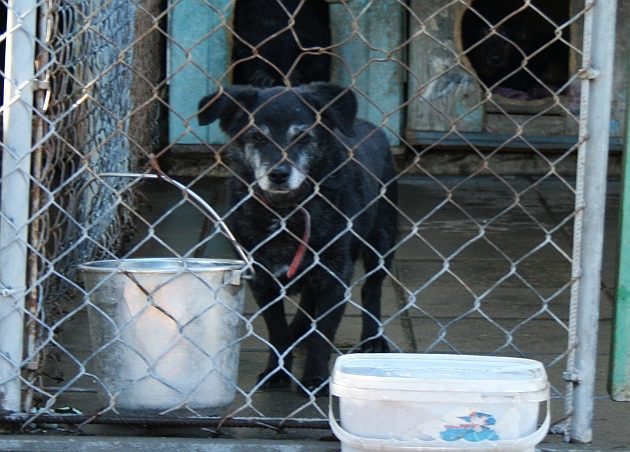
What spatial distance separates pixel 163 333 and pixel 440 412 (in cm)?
94

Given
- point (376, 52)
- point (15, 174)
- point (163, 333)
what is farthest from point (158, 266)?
point (376, 52)

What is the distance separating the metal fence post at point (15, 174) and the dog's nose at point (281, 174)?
1037 mm

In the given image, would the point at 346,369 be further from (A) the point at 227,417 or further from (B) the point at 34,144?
(B) the point at 34,144

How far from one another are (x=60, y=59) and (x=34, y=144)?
47cm

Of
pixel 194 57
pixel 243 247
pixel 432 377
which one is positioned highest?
pixel 194 57

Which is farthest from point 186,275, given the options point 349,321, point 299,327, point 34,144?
point 349,321

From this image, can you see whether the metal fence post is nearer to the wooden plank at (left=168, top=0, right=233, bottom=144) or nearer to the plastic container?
the plastic container

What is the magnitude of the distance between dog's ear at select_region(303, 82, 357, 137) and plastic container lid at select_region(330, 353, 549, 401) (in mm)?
1268

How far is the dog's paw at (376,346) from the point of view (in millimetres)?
4452

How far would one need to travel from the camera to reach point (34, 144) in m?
3.21

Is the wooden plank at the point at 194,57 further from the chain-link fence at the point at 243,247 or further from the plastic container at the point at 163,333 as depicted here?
the plastic container at the point at 163,333

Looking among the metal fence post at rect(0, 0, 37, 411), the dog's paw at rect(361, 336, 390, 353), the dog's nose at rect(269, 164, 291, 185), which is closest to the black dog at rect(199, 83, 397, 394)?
the dog's nose at rect(269, 164, 291, 185)

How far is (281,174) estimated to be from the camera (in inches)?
155

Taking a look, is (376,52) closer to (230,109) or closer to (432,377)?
(230,109)
